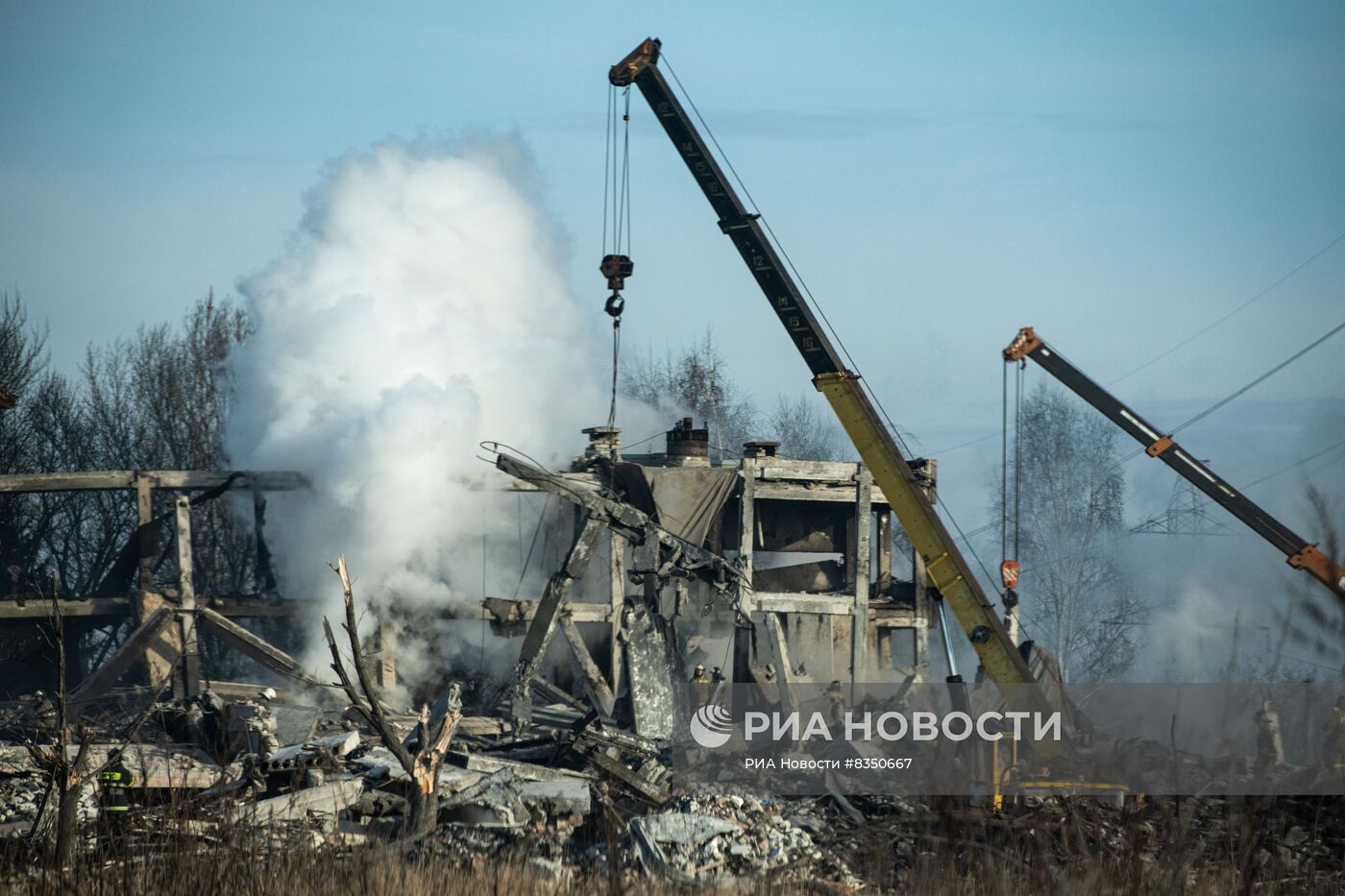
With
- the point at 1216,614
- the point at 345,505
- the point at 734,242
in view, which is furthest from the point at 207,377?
the point at 1216,614

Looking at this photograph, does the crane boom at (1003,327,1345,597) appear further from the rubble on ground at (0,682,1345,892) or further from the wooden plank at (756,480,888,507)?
the rubble on ground at (0,682,1345,892)

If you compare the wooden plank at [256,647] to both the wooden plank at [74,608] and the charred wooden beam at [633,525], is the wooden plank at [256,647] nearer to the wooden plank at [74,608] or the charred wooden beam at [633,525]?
the wooden plank at [74,608]

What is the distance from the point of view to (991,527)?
61.6m

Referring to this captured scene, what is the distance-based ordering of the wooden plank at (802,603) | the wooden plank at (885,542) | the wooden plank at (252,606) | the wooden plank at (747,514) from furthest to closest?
the wooden plank at (885,542) → the wooden plank at (802,603) → the wooden plank at (747,514) → the wooden plank at (252,606)

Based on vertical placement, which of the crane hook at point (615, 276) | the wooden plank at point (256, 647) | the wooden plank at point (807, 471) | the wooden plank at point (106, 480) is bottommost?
the wooden plank at point (256, 647)

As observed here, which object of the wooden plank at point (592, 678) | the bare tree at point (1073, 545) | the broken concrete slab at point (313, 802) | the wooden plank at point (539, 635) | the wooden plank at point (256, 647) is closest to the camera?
the broken concrete slab at point (313, 802)

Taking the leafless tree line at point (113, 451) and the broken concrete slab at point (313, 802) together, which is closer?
the broken concrete slab at point (313, 802)

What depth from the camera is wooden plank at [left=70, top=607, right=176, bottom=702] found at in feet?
62.1

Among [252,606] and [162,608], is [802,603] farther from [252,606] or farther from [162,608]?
[162,608]

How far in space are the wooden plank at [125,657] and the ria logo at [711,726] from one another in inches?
297

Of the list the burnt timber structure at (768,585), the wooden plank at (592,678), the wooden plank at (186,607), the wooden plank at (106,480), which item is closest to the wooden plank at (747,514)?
the burnt timber structure at (768,585)

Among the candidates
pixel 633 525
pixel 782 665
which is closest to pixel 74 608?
pixel 633 525

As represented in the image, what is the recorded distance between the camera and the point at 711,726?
18.6 metres

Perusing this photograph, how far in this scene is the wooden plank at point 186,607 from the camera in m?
19.8
